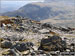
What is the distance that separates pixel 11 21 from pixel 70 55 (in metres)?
37.8

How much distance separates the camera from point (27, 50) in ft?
97.5

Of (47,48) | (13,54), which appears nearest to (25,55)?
(13,54)

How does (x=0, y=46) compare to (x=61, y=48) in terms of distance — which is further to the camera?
(x=0, y=46)

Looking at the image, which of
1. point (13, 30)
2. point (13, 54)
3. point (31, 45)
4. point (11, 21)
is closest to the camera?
point (13, 54)

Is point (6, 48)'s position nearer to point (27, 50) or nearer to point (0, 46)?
point (0, 46)

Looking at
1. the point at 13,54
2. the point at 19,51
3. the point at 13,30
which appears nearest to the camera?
the point at 13,54

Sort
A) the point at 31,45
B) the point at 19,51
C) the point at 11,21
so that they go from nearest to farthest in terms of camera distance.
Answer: the point at 19,51
the point at 31,45
the point at 11,21

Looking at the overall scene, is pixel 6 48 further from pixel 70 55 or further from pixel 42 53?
pixel 70 55

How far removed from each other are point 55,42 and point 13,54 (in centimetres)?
696

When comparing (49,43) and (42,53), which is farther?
(49,43)

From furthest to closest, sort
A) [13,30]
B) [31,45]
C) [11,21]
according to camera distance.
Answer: [11,21] < [13,30] < [31,45]

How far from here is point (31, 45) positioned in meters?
31.9

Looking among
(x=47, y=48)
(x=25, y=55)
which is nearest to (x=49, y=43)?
(x=47, y=48)

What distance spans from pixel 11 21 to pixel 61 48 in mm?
34596
